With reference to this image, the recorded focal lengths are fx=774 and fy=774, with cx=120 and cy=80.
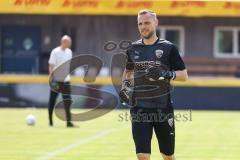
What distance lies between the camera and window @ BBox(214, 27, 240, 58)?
1358 inches

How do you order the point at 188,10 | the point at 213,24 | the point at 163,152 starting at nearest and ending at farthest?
the point at 163,152, the point at 188,10, the point at 213,24

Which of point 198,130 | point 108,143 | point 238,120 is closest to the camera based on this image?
point 108,143

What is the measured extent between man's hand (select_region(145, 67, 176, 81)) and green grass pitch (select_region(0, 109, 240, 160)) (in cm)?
392

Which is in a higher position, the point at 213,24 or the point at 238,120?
the point at 213,24

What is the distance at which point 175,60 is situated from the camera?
8.90 metres

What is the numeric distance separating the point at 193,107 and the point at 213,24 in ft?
30.6

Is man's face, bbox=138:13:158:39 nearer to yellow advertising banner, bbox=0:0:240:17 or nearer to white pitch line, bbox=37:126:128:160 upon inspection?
white pitch line, bbox=37:126:128:160

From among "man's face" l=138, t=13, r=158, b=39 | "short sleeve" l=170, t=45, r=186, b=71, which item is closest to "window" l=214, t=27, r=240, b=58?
"short sleeve" l=170, t=45, r=186, b=71

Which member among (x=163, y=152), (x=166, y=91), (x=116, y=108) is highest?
(x=166, y=91)

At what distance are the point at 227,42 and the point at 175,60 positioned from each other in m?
26.3

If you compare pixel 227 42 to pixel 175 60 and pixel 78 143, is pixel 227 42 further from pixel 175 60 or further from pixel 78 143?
pixel 175 60

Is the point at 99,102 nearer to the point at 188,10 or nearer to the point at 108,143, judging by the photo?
the point at 188,10

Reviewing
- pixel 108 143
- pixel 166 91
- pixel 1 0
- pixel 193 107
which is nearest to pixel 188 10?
pixel 193 107

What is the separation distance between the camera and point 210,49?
1372 inches
